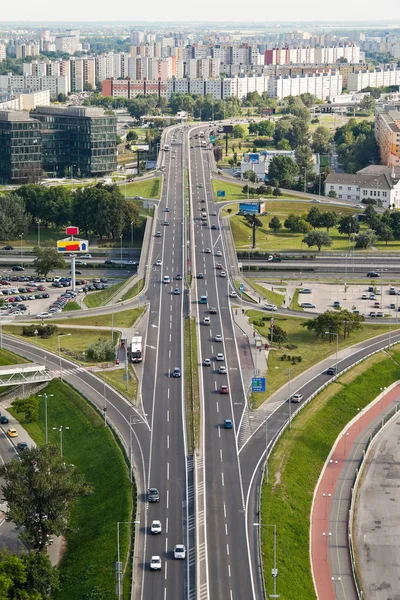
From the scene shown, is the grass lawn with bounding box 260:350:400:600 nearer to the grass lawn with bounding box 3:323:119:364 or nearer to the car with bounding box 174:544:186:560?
the car with bounding box 174:544:186:560

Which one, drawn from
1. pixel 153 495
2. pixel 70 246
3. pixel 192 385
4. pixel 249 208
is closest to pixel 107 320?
pixel 70 246

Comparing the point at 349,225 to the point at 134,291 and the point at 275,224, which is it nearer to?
the point at 275,224

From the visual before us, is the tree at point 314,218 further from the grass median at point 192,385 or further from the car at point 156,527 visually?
the car at point 156,527

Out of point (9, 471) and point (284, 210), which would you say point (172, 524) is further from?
point (284, 210)

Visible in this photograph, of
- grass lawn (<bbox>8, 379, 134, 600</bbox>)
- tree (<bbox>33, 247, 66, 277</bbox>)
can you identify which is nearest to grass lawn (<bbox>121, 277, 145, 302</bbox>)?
tree (<bbox>33, 247, 66, 277</bbox>)

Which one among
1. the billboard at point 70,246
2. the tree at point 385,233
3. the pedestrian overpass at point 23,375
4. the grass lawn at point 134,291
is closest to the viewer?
the pedestrian overpass at point 23,375

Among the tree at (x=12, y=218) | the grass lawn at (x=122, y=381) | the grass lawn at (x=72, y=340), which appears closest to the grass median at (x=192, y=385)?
the grass lawn at (x=122, y=381)
